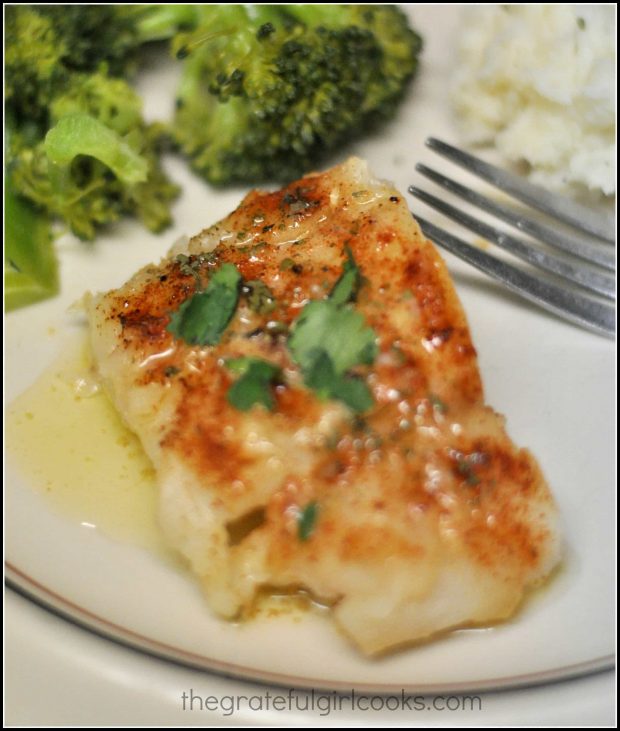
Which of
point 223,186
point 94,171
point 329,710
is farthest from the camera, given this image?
point 223,186

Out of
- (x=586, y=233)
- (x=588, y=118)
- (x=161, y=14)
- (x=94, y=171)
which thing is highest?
(x=161, y=14)

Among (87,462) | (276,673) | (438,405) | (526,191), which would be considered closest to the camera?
(276,673)

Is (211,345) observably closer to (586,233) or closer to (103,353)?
(103,353)

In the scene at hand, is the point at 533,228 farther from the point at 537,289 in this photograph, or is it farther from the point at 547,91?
the point at 547,91

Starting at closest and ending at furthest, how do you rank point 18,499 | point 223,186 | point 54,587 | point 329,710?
point 329,710
point 54,587
point 18,499
point 223,186

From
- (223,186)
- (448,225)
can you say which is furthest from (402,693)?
(223,186)

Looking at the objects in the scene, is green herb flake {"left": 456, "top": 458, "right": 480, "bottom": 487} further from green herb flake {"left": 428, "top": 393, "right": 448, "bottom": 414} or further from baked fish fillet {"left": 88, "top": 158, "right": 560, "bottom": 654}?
green herb flake {"left": 428, "top": 393, "right": 448, "bottom": 414}

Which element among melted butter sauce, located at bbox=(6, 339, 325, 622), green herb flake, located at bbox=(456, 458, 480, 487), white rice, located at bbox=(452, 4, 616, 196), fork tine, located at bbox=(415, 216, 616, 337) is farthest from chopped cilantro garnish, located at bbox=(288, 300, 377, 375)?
white rice, located at bbox=(452, 4, 616, 196)

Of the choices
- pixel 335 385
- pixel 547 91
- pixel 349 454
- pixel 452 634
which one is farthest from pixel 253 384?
pixel 547 91

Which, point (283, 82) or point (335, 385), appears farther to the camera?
point (283, 82)
